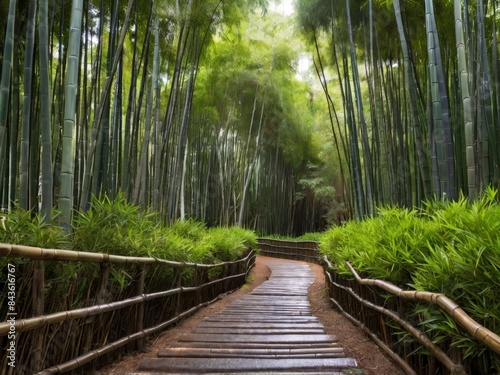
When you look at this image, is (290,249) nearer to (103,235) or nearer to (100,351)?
(103,235)

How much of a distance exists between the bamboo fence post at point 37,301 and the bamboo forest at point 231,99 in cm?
73

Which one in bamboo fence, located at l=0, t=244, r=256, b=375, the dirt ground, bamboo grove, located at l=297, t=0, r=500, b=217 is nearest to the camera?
bamboo fence, located at l=0, t=244, r=256, b=375

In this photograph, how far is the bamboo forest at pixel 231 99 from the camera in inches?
118

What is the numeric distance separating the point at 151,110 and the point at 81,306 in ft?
10.2

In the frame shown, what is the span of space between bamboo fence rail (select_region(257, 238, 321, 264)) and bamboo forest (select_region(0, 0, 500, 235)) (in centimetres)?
128

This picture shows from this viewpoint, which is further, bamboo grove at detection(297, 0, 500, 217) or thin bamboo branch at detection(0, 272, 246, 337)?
bamboo grove at detection(297, 0, 500, 217)

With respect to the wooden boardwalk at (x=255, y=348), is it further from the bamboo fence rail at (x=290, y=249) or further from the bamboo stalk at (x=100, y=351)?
the bamboo fence rail at (x=290, y=249)

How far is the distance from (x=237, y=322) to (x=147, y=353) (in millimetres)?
816

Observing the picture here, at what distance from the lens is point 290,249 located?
1079cm

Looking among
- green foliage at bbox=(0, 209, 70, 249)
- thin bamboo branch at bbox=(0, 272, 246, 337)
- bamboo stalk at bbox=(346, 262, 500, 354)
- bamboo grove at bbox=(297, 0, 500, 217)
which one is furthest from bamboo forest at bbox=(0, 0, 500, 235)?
bamboo stalk at bbox=(346, 262, 500, 354)

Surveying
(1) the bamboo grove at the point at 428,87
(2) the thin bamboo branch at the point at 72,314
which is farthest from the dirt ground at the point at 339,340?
(1) the bamboo grove at the point at 428,87

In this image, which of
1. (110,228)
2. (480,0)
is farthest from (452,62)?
(110,228)

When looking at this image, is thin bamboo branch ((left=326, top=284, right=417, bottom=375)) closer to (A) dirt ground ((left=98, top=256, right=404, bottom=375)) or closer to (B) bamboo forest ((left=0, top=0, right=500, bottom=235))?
(A) dirt ground ((left=98, top=256, right=404, bottom=375))

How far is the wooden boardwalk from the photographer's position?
192cm
